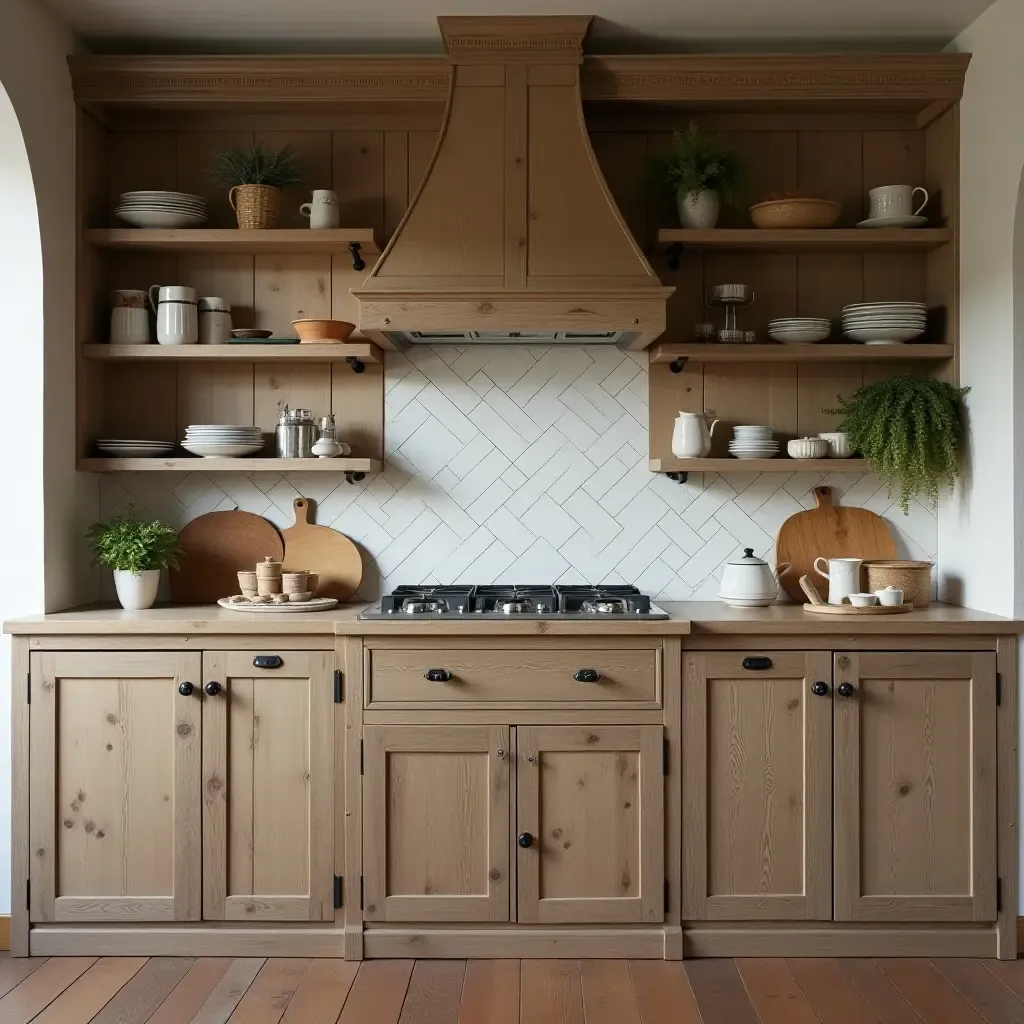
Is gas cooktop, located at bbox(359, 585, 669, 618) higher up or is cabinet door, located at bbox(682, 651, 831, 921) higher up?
gas cooktop, located at bbox(359, 585, 669, 618)

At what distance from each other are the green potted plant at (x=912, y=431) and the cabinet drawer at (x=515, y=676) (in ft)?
3.19

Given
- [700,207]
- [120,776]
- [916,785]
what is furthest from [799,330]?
[120,776]

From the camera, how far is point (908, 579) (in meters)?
3.31

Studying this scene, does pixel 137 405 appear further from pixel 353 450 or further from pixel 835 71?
pixel 835 71

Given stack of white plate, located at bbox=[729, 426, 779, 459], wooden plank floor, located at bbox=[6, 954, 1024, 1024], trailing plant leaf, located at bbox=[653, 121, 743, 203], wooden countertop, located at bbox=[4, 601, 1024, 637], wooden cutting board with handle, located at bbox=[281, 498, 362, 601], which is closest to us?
wooden plank floor, located at bbox=[6, 954, 1024, 1024]

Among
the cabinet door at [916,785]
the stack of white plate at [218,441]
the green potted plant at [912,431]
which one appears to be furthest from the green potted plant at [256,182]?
the cabinet door at [916,785]

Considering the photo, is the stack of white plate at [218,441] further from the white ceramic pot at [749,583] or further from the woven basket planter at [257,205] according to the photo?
the white ceramic pot at [749,583]

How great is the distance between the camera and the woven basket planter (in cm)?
337

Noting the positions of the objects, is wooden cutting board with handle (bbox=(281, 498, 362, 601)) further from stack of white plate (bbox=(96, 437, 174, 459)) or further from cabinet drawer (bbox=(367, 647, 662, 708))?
cabinet drawer (bbox=(367, 647, 662, 708))

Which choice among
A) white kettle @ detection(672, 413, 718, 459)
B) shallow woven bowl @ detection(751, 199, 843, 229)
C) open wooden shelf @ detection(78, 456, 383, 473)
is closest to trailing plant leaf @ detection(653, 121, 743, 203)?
shallow woven bowl @ detection(751, 199, 843, 229)

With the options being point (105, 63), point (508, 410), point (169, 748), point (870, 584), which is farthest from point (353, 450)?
point (870, 584)

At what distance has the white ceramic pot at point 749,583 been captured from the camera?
10.8 feet

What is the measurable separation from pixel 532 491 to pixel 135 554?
126cm

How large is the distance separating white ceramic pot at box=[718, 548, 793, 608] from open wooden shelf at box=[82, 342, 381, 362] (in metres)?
1.32
